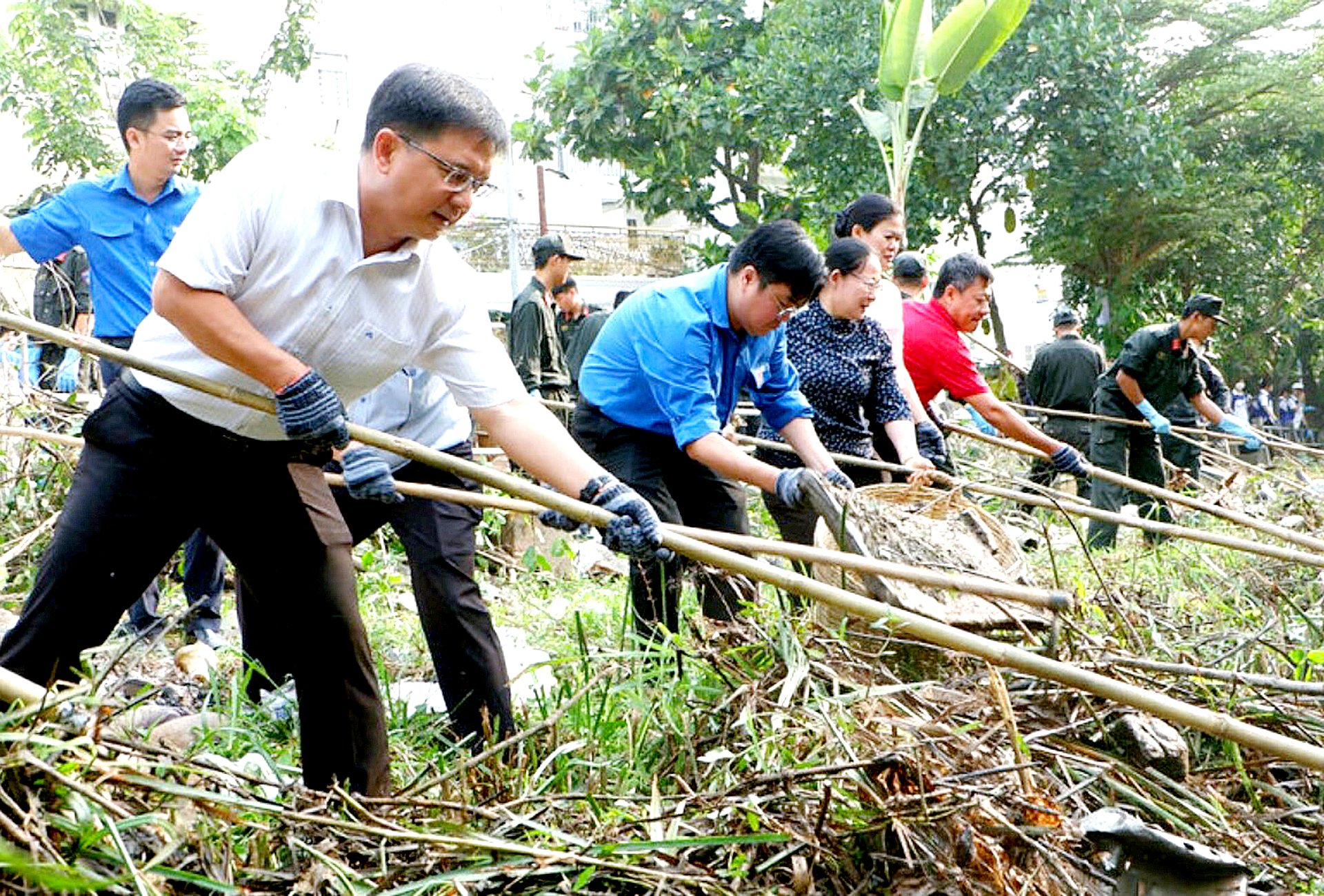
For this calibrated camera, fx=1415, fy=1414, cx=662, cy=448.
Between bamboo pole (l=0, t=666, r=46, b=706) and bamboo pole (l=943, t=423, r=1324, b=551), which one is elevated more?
bamboo pole (l=0, t=666, r=46, b=706)

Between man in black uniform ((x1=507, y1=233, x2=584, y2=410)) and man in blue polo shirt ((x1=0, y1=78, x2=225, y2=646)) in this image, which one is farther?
man in black uniform ((x1=507, y1=233, x2=584, y2=410))

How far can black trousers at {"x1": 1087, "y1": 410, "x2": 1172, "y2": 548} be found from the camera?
748 cm

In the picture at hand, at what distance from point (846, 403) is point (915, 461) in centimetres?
30

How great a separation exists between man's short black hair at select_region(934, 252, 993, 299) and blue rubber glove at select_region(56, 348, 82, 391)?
11.9 feet

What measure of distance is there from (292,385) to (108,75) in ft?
36.5

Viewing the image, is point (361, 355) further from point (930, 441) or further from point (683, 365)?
point (930, 441)

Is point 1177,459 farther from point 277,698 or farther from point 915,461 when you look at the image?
point 277,698

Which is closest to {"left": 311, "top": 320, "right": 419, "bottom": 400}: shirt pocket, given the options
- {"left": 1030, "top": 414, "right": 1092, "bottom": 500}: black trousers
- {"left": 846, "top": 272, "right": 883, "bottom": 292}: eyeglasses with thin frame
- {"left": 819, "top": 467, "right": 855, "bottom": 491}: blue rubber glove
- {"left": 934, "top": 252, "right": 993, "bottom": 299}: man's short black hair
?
{"left": 819, "top": 467, "right": 855, "bottom": 491}: blue rubber glove

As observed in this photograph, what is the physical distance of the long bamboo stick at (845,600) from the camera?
2.33 metres

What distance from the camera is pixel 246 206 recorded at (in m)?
2.56

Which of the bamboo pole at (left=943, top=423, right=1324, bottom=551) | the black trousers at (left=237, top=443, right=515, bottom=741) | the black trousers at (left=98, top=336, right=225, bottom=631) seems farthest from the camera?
the black trousers at (left=98, top=336, right=225, bottom=631)

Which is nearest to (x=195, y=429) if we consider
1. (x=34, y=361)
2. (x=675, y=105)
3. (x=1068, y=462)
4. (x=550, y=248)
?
(x=1068, y=462)

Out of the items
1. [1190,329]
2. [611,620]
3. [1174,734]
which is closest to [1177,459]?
[1190,329]

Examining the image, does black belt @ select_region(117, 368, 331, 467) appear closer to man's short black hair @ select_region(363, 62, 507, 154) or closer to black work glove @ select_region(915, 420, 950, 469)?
man's short black hair @ select_region(363, 62, 507, 154)
